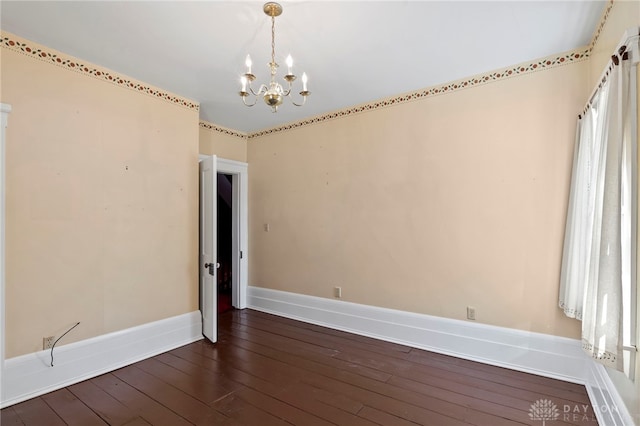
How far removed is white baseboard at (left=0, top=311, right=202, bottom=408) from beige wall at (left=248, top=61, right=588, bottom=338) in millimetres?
1584

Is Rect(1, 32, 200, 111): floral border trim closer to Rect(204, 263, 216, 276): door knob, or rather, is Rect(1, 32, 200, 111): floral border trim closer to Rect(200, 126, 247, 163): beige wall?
Rect(200, 126, 247, 163): beige wall

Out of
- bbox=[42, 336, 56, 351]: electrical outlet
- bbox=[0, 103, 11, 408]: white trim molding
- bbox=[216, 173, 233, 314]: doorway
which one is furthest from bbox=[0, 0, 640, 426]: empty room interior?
bbox=[216, 173, 233, 314]: doorway

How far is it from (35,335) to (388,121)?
3.94m

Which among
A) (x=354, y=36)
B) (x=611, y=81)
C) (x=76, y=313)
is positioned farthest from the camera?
(x=76, y=313)

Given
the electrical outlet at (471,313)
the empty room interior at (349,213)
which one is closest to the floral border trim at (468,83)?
the empty room interior at (349,213)

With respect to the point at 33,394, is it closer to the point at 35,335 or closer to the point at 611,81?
the point at 35,335

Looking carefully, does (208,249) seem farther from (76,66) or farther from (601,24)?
(601,24)

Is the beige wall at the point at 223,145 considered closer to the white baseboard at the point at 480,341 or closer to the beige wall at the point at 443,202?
the beige wall at the point at 443,202

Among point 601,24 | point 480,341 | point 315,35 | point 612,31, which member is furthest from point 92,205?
point 601,24

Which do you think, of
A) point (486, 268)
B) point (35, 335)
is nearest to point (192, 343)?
point (35, 335)

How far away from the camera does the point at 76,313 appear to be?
2691 mm

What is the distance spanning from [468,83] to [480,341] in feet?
8.55

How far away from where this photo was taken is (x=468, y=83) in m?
3.09

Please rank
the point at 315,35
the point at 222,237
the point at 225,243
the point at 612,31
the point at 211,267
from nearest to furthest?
the point at 612,31 < the point at 315,35 < the point at 211,267 < the point at 225,243 < the point at 222,237
